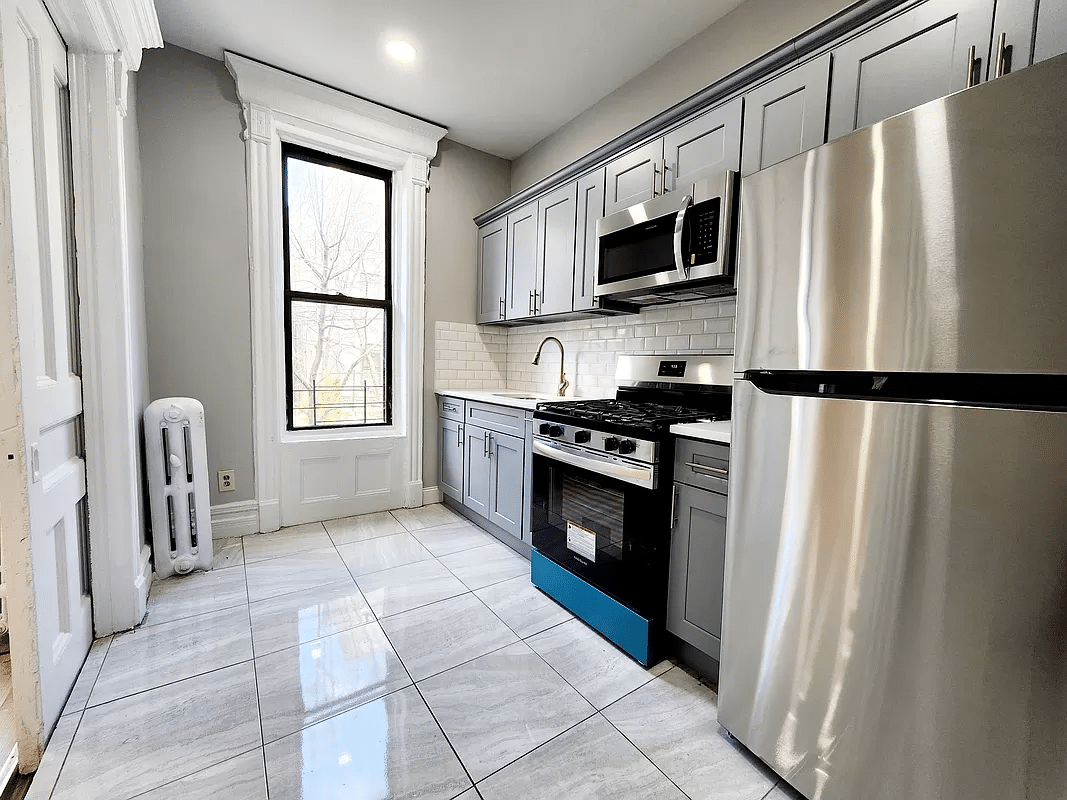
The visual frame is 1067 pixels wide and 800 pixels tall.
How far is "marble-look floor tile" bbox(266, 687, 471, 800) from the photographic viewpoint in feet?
4.02

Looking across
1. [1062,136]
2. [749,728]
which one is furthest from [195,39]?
[749,728]

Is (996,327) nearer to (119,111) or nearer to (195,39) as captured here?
(119,111)

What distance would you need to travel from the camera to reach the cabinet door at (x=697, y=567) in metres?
1.54

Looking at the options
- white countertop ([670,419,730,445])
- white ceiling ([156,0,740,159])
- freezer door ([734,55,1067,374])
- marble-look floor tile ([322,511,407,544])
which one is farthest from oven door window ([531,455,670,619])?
white ceiling ([156,0,740,159])

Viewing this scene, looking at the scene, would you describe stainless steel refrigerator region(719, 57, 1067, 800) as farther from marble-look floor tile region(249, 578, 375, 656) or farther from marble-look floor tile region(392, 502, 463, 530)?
marble-look floor tile region(392, 502, 463, 530)

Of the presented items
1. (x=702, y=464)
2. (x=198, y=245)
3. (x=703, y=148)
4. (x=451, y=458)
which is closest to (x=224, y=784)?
(x=702, y=464)

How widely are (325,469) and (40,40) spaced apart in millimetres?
2340

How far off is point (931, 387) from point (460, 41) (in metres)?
2.66

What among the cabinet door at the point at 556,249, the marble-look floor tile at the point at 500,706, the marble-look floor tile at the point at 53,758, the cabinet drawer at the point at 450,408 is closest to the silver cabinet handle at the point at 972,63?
the cabinet door at the point at 556,249

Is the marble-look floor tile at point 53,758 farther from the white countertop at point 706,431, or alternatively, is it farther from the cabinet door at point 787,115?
the cabinet door at point 787,115

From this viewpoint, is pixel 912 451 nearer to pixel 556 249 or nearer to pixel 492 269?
pixel 556 249

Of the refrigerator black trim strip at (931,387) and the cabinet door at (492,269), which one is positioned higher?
the cabinet door at (492,269)

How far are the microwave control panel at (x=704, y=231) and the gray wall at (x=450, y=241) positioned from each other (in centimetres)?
204

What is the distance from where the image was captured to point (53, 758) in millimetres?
1285
